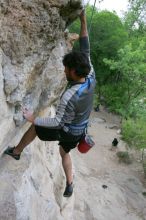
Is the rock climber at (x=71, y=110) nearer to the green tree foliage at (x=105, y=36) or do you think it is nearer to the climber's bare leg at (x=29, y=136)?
the climber's bare leg at (x=29, y=136)

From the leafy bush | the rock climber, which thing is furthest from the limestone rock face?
the leafy bush

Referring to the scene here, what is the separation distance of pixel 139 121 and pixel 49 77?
44.6ft

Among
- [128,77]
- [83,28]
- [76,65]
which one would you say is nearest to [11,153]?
[76,65]

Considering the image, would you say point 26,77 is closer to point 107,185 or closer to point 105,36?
point 107,185

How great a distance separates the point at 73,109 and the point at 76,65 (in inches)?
24.2

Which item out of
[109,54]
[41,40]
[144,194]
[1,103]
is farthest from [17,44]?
[109,54]

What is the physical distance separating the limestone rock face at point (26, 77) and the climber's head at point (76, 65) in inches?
35.2

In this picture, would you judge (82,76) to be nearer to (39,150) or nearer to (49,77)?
(49,77)

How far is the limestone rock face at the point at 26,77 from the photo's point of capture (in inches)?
206

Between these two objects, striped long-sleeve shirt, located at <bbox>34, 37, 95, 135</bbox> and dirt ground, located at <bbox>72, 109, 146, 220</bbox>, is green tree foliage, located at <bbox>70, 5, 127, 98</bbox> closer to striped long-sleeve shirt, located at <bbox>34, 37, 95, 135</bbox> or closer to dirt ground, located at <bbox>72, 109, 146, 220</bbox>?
dirt ground, located at <bbox>72, 109, 146, 220</bbox>

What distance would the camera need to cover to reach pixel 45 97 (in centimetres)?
713

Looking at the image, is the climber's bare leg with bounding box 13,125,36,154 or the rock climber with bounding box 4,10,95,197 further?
the climber's bare leg with bounding box 13,125,36,154

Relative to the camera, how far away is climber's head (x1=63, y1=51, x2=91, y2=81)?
15.8ft

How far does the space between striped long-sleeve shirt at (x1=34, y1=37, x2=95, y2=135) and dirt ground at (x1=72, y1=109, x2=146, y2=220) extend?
649 cm
